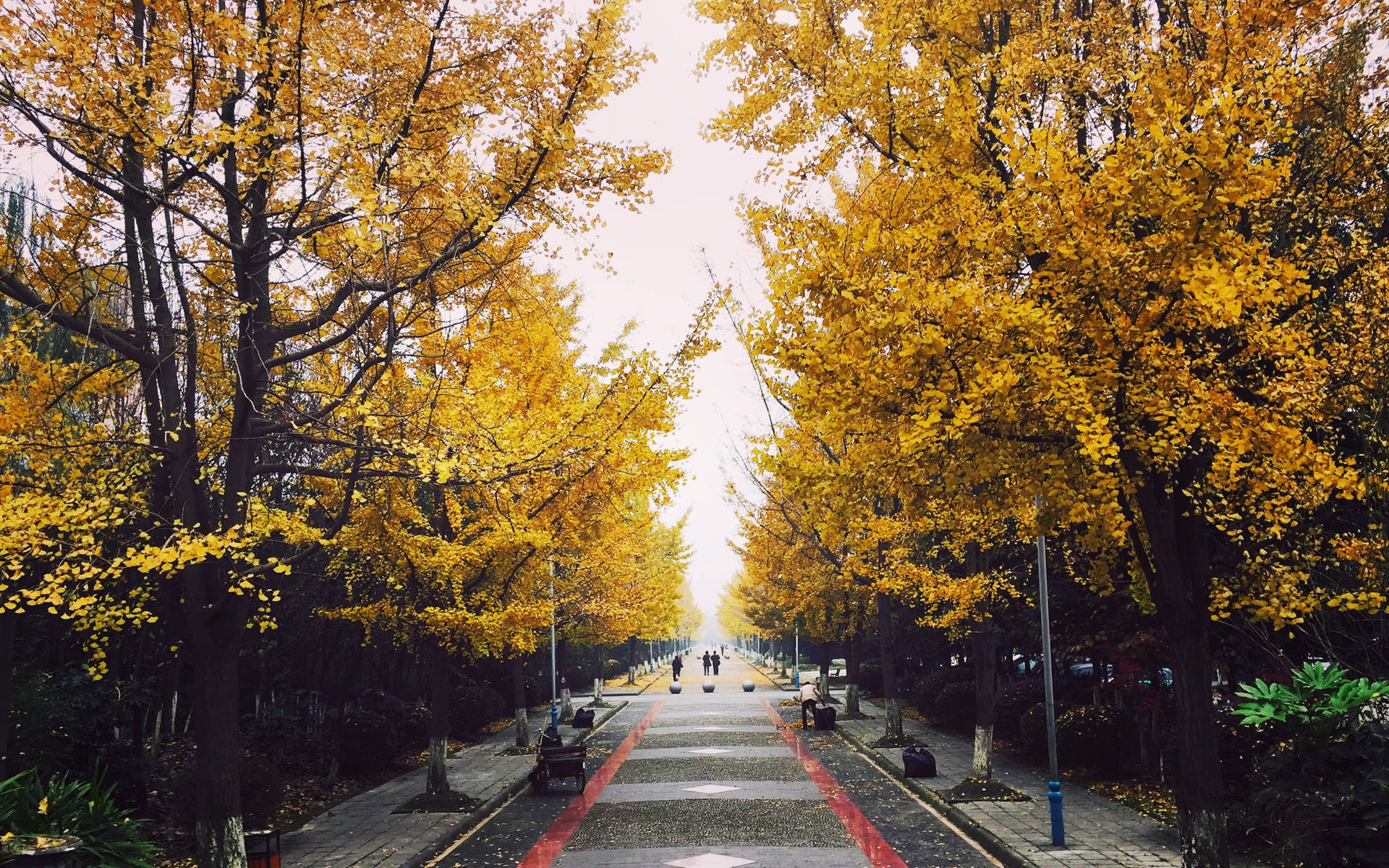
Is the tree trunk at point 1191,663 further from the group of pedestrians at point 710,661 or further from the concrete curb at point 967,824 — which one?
the group of pedestrians at point 710,661

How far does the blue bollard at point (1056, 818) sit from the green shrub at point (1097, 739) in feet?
18.9

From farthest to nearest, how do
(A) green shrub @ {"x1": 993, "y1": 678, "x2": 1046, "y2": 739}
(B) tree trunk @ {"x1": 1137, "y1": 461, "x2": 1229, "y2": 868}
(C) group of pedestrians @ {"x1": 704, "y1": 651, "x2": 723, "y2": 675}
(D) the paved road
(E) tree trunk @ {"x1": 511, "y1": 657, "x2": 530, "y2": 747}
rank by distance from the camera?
(C) group of pedestrians @ {"x1": 704, "y1": 651, "x2": 723, "y2": 675}, (E) tree trunk @ {"x1": 511, "y1": 657, "x2": 530, "y2": 747}, (A) green shrub @ {"x1": 993, "y1": 678, "x2": 1046, "y2": 739}, (D) the paved road, (B) tree trunk @ {"x1": 1137, "y1": 461, "x2": 1229, "y2": 868}

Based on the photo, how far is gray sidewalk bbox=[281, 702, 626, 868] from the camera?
11.3m

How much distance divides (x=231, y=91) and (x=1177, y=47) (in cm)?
838

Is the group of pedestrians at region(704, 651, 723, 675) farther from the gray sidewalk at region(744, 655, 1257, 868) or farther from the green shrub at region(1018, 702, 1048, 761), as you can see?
the green shrub at region(1018, 702, 1048, 761)

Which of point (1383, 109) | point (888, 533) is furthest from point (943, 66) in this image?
point (888, 533)

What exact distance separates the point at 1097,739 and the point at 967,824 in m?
5.06

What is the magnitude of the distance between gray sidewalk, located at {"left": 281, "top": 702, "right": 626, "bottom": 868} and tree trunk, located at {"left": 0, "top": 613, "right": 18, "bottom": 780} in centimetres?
340

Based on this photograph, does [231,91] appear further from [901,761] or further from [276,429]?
[901,761]

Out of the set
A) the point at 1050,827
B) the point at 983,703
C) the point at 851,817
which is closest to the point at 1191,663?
the point at 1050,827

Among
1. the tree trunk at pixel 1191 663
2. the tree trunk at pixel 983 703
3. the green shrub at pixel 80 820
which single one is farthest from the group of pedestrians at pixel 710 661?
the tree trunk at pixel 1191 663

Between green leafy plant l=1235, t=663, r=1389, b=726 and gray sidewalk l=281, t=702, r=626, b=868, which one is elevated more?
green leafy plant l=1235, t=663, r=1389, b=726

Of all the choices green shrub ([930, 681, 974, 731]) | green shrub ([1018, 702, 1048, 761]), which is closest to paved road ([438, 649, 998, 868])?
green shrub ([1018, 702, 1048, 761])

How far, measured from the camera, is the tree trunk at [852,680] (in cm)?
3034
